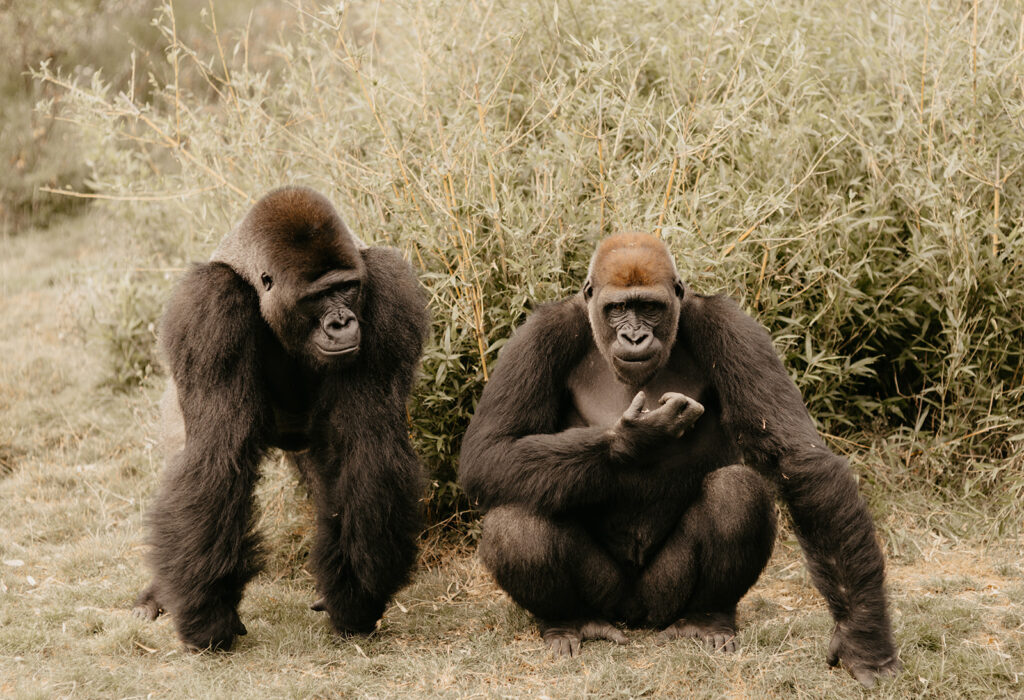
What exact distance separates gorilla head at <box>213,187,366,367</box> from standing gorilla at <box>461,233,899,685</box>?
0.63m

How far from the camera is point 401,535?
14.6ft

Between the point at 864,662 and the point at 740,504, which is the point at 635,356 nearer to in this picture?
the point at 740,504

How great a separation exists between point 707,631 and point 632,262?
1.39 m

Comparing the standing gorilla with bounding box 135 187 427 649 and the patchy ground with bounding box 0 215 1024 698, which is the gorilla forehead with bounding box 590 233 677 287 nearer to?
the standing gorilla with bounding box 135 187 427 649

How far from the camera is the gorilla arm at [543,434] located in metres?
4.10

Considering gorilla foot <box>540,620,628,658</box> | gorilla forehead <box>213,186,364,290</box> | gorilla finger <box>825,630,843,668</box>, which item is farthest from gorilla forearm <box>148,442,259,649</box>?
gorilla finger <box>825,630,843,668</box>

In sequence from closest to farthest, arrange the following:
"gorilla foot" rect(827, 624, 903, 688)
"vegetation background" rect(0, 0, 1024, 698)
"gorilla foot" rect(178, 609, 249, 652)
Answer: "gorilla foot" rect(827, 624, 903, 688) → "gorilla foot" rect(178, 609, 249, 652) → "vegetation background" rect(0, 0, 1024, 698)

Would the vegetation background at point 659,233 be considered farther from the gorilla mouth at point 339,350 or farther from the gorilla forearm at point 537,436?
the gorilla mouth at point 339,350

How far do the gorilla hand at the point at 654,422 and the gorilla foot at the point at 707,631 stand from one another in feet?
2.38

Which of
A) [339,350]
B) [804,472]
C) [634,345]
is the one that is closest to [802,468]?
[804,472]

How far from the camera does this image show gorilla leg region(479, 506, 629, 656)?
13.5 ft

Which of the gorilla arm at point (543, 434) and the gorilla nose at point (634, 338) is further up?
the gorilla nose at point (634, 338)

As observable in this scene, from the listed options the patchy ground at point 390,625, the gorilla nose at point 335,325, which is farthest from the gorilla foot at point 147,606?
the gorilla nose at point 335,325

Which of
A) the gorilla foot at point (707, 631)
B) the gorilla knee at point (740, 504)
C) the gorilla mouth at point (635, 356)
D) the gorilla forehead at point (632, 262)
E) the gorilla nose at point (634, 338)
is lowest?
the gorilla foot at point (707, 631)
